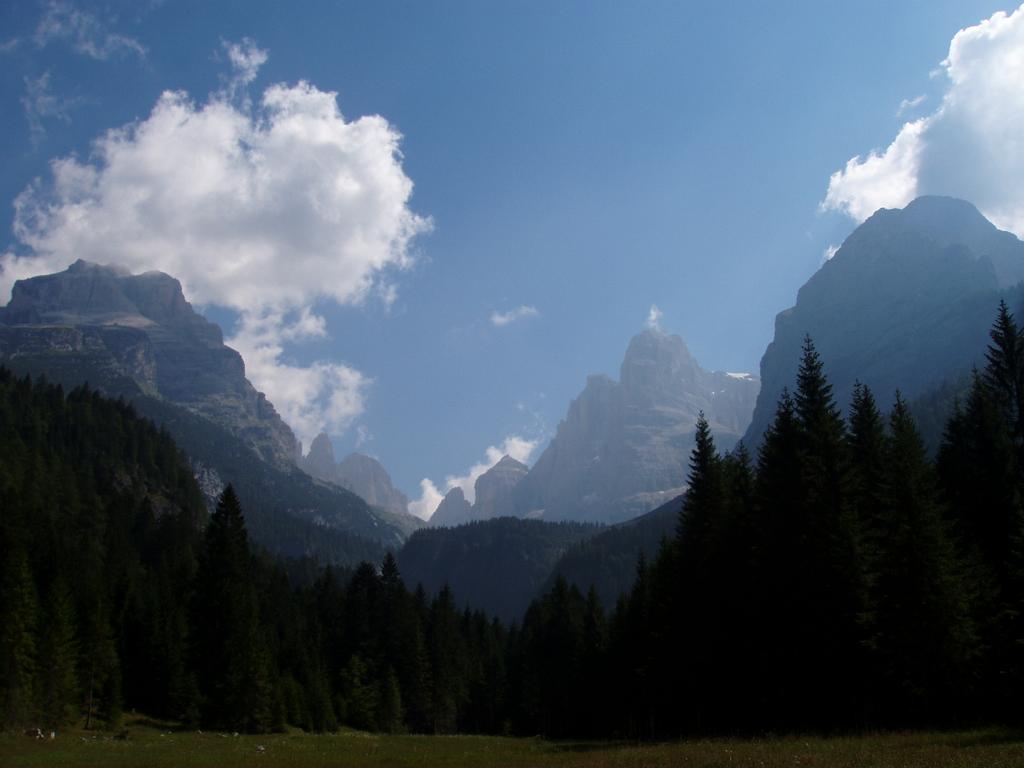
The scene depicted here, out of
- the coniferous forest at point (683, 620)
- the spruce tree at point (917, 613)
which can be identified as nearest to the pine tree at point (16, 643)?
the coniferous forest at point (683, 620)

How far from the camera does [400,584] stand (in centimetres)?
10269

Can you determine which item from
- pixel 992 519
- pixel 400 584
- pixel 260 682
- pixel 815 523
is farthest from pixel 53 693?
A: pixel 992 519

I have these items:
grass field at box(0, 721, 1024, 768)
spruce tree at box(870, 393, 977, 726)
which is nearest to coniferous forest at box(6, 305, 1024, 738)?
spruce tree at box(870, 393, 977, 726)

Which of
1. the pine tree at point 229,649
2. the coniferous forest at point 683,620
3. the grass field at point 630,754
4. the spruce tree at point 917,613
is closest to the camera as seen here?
the grass field at point 630,754

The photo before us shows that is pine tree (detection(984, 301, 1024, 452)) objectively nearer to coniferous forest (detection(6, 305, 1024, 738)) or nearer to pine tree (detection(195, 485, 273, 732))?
coniferous forest (detection(6, 305, 1024, 738))

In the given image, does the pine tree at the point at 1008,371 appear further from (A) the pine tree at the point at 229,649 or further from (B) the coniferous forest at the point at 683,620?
(A) the pine tree at the point at 229,649

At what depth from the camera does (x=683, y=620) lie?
156 feet

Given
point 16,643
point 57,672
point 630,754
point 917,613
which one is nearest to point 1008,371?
point 917,613

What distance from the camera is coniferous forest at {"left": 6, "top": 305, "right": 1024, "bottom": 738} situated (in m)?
34.2

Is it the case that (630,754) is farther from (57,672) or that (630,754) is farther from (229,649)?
(57,672)

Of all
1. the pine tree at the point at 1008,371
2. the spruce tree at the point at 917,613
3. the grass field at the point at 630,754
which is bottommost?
the grass field at the point at 630,754

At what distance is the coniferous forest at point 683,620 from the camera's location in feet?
112

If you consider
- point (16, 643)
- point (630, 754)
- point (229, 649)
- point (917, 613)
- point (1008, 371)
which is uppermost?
point (1008, 371)

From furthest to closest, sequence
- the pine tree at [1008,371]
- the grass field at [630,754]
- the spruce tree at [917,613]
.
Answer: the pine tree at [1008,371] < the spruce tree at [917,613] < the grass field at [630,754]
